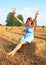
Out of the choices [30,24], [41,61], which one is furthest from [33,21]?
[41,61]

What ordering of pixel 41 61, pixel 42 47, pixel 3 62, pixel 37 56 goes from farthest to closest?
pixel 42 47 → pixel 37 56 → pixel 41 61 → pixel 3 62

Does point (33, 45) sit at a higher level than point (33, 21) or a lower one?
lower

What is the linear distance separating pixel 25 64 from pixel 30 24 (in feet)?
5.41

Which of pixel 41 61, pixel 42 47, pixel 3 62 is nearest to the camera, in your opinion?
pixel 3 62

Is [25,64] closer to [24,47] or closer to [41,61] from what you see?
[41,61]

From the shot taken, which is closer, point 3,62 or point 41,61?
point 3,62

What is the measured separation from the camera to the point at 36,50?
11.2 metres

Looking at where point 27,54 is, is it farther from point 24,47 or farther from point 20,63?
point 20,63

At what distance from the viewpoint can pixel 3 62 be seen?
30.6 ft

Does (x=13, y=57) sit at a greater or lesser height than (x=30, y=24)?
lesser

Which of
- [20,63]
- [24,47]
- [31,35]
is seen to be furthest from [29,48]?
[20,63]

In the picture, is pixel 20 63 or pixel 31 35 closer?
pixel 20 63

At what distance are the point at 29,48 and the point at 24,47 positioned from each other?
0.72ft

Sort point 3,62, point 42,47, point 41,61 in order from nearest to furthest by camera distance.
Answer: point 3,62 < point 41,61 < point 42,47
